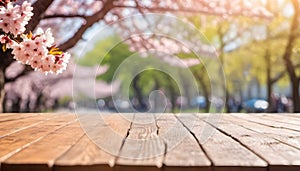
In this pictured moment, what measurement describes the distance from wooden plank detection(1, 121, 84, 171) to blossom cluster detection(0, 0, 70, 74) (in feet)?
2.78

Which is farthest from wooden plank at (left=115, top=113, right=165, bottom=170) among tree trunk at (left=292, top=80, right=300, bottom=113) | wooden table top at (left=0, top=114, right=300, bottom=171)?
tree trunk at (left=292, top=80, right=300, bottom=113)

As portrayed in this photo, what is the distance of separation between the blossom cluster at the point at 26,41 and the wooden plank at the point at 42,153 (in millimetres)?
846

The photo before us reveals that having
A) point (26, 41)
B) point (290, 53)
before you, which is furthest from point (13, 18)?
point (290, 53)

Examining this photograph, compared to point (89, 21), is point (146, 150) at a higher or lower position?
lower

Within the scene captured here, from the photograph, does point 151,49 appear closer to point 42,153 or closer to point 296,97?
point 42,153

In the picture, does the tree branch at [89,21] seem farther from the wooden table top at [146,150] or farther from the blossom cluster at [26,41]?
the wooden table top at [146,150]

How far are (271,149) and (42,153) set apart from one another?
1.05m

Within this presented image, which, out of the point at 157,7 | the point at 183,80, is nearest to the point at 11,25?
the point at 183,80

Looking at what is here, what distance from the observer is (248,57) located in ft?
73.5

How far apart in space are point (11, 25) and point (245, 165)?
1975 millimetres

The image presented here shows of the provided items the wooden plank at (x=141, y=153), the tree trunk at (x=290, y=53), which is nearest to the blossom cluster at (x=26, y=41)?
the wooden plank at (x=141, y=153)

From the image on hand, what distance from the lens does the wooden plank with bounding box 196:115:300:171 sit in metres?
1.71

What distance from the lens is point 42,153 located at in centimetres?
188

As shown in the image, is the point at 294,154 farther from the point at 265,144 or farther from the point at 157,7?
the point at 157,7
